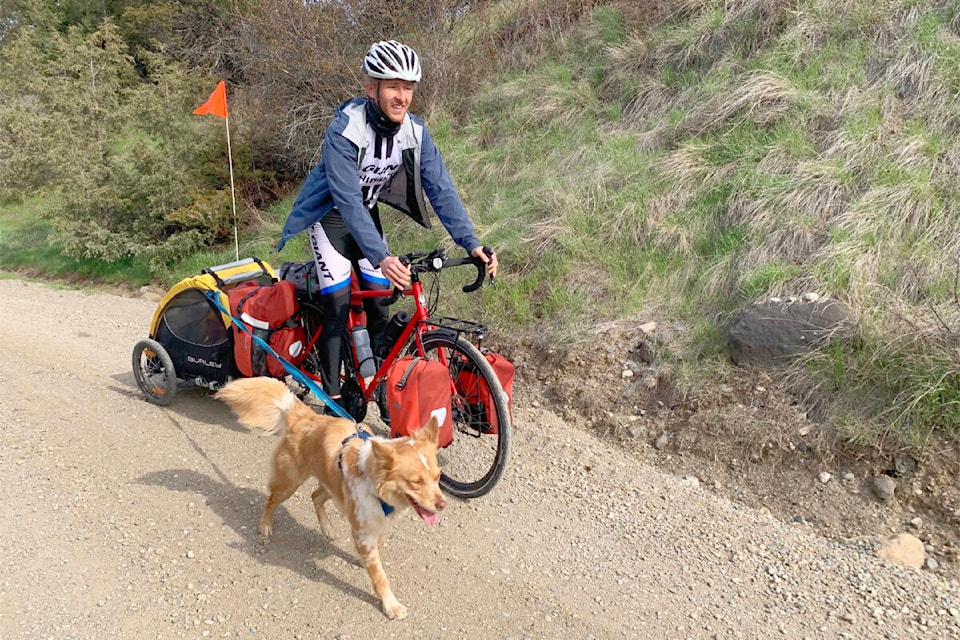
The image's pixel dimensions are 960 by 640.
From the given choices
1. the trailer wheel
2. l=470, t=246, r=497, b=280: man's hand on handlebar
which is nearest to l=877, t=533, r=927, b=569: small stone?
l=470, t=246, r=497, b=280: man's hand on handlebar

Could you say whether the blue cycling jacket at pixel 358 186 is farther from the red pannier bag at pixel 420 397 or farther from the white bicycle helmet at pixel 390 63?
the red pannier bag at pixel 420 397

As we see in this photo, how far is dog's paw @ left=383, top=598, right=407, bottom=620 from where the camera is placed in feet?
11.3

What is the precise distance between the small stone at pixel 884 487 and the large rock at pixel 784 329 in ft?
3.56

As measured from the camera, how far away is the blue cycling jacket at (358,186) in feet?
13.8

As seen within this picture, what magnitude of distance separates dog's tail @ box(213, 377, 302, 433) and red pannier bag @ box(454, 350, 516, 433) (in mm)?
1031

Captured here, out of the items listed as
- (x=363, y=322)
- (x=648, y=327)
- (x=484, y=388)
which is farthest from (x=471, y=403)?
(x=648, y=327)

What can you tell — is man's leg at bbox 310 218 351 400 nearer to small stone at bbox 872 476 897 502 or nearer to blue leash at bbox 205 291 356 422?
blue leash at bbox 205 291 356 422

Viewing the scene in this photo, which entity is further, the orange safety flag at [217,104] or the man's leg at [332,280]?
the orange safety flag at [217,104]

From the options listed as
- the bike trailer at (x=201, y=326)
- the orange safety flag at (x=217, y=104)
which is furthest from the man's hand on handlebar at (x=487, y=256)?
the orange safety flag at (x=217, y=104)

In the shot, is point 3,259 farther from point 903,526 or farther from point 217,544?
point 903,526

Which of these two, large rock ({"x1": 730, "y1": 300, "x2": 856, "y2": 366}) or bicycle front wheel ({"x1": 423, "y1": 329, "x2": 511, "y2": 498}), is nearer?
bicycle front wheel ({"x1": 423, "y1": 329, "x2": 511, "y2": 498})

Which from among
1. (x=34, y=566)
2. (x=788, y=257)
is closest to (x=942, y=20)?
(x=788, y=257)

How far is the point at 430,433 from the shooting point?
11.0ft

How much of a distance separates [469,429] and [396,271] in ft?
4.05
